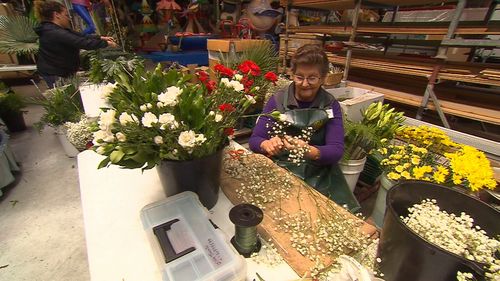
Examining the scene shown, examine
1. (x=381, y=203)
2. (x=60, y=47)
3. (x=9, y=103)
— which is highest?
(x=60, y=47)

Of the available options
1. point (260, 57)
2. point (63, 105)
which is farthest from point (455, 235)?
point (63, 105)

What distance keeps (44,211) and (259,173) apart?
1.79 m

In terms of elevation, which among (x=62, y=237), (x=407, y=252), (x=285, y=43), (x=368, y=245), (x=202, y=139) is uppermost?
(x=285, y=43)

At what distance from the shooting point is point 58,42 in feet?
7.90

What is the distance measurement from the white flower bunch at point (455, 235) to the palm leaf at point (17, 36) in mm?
3373

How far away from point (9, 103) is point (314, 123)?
3.35 meters

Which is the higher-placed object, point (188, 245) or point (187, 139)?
point (187, 139)

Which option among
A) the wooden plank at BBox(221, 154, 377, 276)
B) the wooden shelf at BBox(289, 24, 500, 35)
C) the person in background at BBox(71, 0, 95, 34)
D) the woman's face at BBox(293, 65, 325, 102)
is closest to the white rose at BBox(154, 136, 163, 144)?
the wooden plank at BBox(221, 154, 377, 276)

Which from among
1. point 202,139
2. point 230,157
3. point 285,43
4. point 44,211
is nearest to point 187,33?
point 285,43

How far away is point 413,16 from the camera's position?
3.24 m

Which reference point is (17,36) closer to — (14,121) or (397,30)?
(14,121)

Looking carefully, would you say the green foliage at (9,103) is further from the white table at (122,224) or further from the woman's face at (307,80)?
the woman's face at (307,80)

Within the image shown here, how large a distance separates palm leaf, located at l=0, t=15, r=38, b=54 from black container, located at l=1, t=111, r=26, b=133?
2.56 ft

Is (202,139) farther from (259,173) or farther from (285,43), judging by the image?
(285,43)
